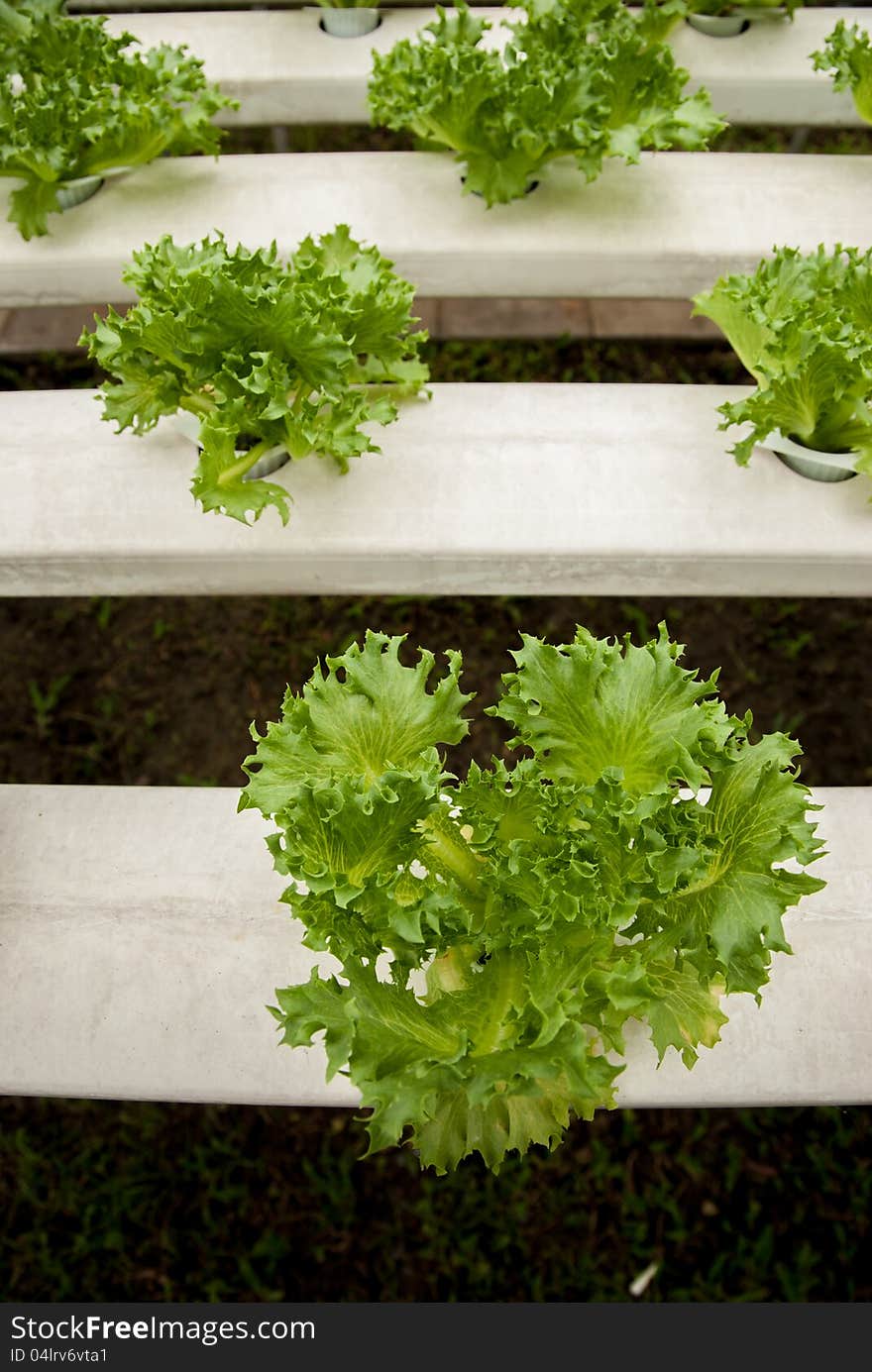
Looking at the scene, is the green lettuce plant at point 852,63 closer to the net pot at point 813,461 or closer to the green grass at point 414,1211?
the net pot at point 813,461

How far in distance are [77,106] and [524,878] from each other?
213 cm

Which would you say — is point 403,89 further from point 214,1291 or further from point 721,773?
point 214,1291

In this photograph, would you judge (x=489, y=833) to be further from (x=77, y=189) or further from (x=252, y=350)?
(x=77, y=189)

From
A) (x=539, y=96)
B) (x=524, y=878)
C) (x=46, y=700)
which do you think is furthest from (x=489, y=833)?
(x=46, y=700)

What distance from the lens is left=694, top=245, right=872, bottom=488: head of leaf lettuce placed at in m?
2.02

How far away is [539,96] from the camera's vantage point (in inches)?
94.8

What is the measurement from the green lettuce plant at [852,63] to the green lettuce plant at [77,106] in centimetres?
160

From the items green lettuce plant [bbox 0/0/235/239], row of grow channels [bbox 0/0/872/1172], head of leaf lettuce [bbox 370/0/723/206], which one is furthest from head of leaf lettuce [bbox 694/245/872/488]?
green lettuce plant [bbox 0/0/235/239]

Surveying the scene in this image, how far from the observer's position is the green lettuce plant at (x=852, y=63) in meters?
2.73

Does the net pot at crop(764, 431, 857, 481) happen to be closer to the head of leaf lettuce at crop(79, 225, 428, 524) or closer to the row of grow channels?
the row of grow channels

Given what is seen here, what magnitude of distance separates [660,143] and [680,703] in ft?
5.54

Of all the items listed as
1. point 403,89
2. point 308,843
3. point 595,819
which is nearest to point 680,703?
point 595,819

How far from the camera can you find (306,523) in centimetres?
223

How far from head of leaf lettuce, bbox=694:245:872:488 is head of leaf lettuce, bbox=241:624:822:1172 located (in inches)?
30.7
